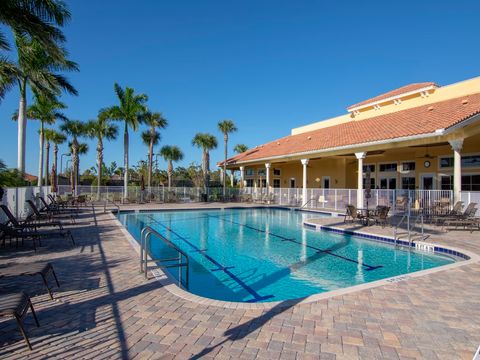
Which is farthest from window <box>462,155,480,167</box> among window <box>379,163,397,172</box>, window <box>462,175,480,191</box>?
window <box>379,163,397,172</box>

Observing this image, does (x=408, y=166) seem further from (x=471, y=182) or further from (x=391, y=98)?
(x=391, y=98)

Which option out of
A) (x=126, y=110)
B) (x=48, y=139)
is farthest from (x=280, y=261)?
(x=48, y=139)

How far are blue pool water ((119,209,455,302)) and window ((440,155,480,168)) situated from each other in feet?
30.6

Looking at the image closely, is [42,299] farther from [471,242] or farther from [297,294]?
[471,242]

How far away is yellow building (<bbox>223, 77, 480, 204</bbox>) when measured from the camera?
41.9ft

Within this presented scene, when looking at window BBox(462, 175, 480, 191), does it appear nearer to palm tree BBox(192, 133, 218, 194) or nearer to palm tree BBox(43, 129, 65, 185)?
palm tree BBox(192, 133, 218, 194)

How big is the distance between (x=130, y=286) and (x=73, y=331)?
150 centimetres

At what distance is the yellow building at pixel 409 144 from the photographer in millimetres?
12781

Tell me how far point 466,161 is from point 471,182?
1.11 m

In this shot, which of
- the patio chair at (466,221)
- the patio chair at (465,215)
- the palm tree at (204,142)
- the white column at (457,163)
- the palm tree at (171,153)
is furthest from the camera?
the palm tree at (171,153)

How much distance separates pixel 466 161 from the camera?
52.3ft

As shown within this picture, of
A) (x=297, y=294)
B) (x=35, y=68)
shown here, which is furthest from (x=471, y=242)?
(x=35, y=68)

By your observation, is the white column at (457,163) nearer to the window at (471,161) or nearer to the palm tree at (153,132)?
the window at (471,161)

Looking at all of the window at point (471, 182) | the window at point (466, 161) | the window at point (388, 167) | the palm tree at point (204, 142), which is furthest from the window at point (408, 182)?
the palm tree at point (204, 142)
